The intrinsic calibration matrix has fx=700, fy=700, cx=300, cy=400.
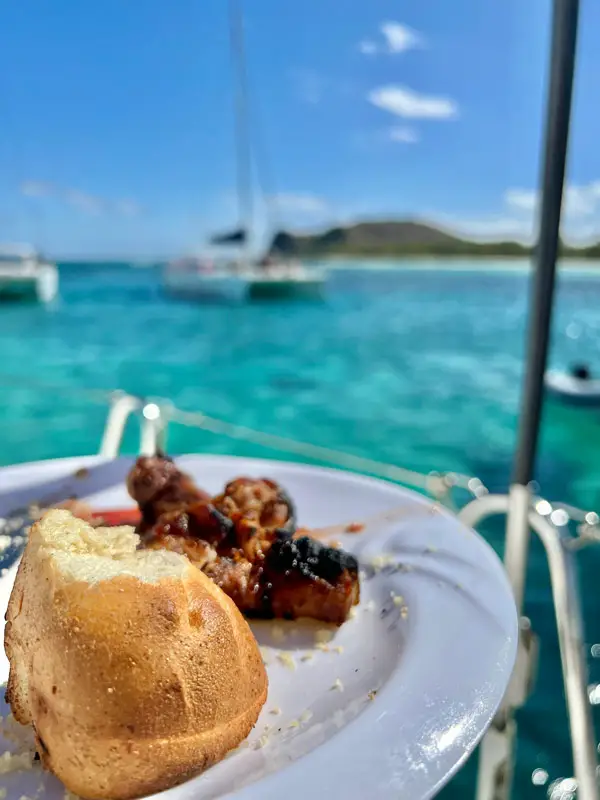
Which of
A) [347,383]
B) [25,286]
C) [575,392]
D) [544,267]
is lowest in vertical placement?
[25,286]

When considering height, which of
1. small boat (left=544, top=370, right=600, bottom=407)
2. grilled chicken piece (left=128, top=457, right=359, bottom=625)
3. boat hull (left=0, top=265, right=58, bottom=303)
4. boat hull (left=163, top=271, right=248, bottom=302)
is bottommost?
boat hull (left=163, top=271, right=248, bottom=302)

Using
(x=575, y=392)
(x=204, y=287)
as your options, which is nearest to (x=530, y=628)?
(x=575, y=392)

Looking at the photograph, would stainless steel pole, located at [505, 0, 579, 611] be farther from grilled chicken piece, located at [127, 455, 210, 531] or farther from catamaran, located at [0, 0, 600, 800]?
grilled chicken piece, located at [127, 455, 210, 531]

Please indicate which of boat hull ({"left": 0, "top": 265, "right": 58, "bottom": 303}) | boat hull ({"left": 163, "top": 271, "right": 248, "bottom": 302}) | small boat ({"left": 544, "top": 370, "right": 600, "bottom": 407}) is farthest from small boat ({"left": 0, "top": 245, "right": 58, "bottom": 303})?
small boat ({"left": 544, "top": 370, "right": 600, "bottom": 407})

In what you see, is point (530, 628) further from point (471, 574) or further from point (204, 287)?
point (204, 287)

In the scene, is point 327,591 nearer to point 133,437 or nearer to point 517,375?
point 133,437

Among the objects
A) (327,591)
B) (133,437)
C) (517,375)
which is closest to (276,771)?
(327,591)
